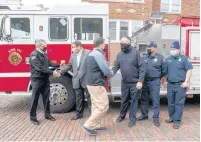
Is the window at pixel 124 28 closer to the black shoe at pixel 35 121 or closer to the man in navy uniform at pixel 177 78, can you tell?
the man in navy uniform at pixel 177 78

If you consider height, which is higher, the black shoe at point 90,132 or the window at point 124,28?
the window at point 124,28

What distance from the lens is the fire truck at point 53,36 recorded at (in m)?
8.21

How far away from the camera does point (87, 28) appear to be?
8289mm

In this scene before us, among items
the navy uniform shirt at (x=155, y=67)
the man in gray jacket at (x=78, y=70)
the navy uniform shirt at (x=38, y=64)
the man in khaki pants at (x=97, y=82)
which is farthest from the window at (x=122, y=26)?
the man in khaki pants at (x=97, y=82)

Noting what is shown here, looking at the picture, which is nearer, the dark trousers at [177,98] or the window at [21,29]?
the dark trousers at [177,98]

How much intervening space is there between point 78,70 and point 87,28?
1.23m

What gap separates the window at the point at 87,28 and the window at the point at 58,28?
274mm

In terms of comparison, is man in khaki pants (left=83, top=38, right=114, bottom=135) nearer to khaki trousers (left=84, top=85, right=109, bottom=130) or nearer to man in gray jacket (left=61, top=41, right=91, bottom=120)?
khaki trousers (left=84, top=85, right=109, bottom=130)

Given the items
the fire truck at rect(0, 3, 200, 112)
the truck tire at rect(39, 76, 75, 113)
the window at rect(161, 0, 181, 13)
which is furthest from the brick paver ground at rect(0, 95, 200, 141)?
the window at rect(161, 0, 181, 13)

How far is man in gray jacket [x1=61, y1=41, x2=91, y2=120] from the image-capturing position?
7.54 metres

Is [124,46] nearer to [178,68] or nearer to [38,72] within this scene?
[178,68]

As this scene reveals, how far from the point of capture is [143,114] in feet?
25.2

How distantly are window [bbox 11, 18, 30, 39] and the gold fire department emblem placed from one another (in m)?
0.42

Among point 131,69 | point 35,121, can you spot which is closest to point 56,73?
point 35,121
